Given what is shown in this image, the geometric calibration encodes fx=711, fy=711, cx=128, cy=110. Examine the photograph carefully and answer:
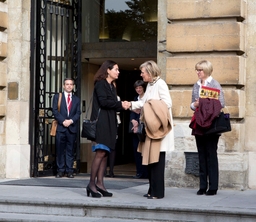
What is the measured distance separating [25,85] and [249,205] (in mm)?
5401

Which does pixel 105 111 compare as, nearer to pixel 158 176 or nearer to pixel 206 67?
pixel 158 176

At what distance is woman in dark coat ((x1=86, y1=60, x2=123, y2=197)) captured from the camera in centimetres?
936

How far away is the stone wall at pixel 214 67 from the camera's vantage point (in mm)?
10484

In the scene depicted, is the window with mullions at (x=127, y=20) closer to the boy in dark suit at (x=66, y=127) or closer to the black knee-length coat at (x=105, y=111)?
the boy in dark suit at (x=66, y=127)

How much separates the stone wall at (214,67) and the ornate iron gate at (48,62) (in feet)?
9.76

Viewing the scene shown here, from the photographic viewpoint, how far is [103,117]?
9406 mm

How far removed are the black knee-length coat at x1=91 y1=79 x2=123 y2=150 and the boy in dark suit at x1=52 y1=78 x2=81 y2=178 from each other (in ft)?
11.3

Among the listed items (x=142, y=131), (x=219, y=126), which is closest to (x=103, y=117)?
(x=142, y=131)

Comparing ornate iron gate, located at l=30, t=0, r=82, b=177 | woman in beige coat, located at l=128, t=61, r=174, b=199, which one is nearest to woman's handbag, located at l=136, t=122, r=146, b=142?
woman in beige coat, located at l=128, t=61, r=174, b=199

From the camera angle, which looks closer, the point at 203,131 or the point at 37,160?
the point at 203,131

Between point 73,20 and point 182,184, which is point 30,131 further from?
point 182,184

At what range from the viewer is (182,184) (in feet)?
35.2

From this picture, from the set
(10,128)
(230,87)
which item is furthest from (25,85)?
(230,87)

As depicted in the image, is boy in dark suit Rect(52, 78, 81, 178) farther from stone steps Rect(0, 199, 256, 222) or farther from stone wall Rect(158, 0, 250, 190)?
stone steps Rect(0, 199, 256, 222)
